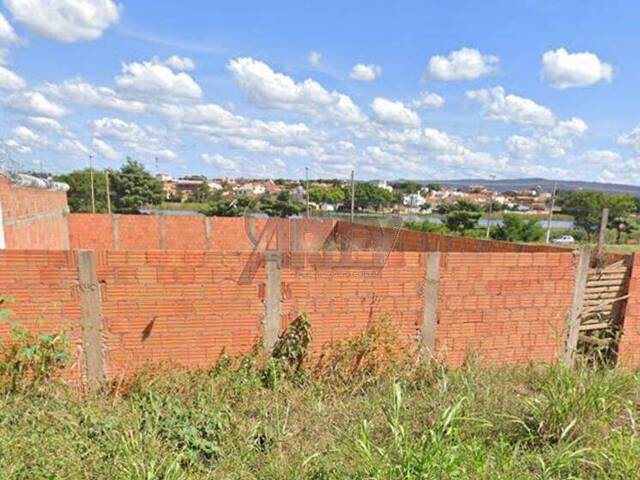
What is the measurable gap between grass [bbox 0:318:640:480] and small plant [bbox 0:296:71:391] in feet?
0.37

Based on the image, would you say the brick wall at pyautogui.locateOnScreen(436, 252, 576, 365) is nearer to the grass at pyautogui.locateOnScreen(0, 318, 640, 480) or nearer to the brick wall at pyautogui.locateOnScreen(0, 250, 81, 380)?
the grass at pyautogui.locateOnScreen(0, 318, 640, 480)

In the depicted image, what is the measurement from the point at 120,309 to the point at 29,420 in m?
0.97

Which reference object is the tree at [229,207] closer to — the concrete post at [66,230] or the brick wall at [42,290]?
the concrete post at [66,230]

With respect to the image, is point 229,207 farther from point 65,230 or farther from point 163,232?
point 65,230

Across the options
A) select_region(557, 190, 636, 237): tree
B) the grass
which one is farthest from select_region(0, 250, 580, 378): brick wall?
select_region(557, 190, 636, 237): tree

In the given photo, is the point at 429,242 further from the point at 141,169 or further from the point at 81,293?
the point at 141,169

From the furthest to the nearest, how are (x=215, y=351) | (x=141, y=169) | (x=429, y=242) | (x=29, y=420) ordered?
(x=141, y=169) → (x=429, y=242) → (x=215, y=351) → (x=29, y=420)

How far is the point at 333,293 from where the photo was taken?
3.85 m

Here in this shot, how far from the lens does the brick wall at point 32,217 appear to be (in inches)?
203

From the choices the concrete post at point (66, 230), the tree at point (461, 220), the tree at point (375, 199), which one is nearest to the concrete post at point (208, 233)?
the concrete post at point (66, 230)

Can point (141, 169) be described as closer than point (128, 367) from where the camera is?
No

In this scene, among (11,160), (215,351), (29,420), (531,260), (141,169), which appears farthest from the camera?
(141,169)

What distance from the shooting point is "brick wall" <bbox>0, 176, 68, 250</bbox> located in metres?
5.16

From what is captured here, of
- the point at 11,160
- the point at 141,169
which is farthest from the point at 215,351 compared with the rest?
the point at 141,169
